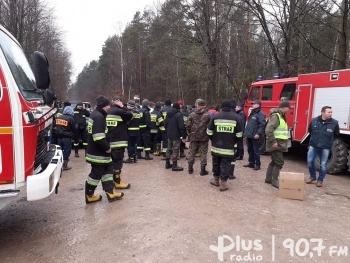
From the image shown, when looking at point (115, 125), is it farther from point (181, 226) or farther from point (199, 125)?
point (181, 226)

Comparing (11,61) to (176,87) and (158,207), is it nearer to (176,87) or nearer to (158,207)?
(158,207)

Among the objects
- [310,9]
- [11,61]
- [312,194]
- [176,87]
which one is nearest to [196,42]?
[310,9]

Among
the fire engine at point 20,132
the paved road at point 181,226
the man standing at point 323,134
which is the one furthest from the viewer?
the man standing at point 323,134

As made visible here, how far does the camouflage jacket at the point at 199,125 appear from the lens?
720 cm

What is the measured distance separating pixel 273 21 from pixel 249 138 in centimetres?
1019

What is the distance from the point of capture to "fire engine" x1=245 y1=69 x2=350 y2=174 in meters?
7.30

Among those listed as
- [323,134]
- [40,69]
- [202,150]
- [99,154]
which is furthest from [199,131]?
[40,69]

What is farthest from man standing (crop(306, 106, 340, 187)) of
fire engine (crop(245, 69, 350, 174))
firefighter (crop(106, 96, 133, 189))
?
firefighter (crop(106, 96, 133, 189))

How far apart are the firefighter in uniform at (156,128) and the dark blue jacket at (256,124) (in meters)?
2.67

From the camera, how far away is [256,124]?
7.83m

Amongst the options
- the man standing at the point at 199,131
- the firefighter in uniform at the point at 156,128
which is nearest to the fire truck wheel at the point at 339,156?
the man standing at the point at 199,131

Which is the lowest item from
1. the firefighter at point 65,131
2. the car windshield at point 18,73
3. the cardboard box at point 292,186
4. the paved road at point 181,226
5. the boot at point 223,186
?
the paved road at point 181,226

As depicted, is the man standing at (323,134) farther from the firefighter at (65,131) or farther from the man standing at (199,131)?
the firefighter at (65,131)

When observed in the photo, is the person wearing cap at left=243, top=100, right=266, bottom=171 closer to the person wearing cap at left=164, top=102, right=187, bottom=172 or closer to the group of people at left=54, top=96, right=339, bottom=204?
the group of people at left=54, top=96, right=339, bottom=204
